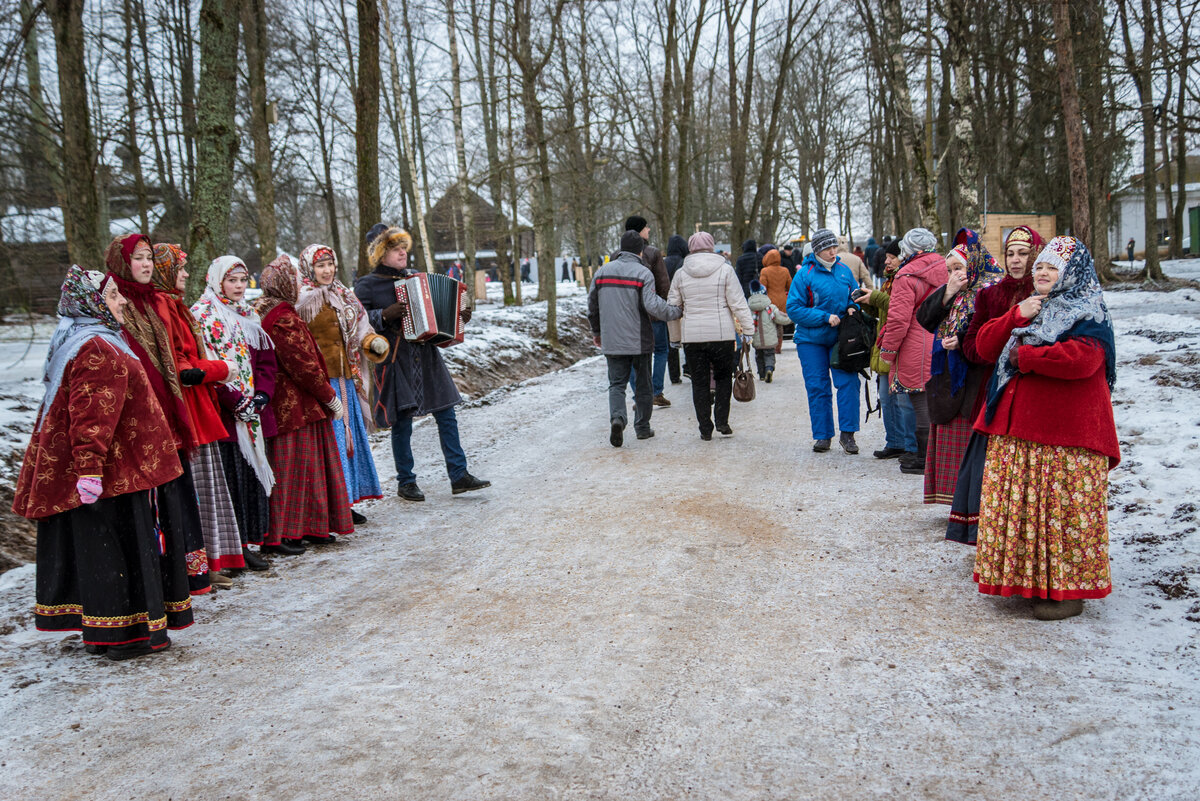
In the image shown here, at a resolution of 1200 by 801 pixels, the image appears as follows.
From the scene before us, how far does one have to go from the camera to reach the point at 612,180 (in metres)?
36.8

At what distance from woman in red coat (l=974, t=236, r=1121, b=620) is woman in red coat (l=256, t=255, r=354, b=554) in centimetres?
402

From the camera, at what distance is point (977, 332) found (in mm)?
4816

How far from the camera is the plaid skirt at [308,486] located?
231 inches

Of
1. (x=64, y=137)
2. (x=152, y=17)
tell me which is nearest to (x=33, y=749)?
(x=64, y=137)

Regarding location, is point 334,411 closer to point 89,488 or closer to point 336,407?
point 336,407

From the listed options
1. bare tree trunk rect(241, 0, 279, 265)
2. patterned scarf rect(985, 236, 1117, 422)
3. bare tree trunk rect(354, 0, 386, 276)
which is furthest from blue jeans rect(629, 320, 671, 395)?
patterned scarf rect(985, 236, 1117, 422)

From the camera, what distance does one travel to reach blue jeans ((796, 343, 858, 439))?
323 inches

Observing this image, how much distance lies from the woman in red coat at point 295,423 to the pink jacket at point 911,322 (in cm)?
407

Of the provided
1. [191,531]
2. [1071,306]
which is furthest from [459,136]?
[1071,306]

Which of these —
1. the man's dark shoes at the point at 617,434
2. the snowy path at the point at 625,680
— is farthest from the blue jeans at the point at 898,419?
the man's dark shoes at the point at 617,434

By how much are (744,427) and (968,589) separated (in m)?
5.05

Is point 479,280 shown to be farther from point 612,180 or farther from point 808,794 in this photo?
point 808,794

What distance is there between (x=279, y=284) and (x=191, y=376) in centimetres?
114

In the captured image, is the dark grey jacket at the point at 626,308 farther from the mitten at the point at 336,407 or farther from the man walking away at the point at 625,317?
the mitten at the point at 336,407
